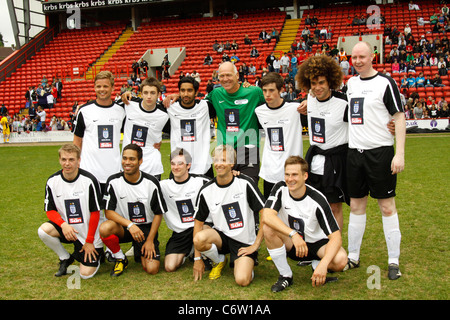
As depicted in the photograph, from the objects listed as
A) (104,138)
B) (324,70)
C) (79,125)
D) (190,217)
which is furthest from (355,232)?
(79,125)

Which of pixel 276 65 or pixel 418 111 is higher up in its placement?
pixel 276 65

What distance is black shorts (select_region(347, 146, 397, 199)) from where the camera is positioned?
3.74 metres

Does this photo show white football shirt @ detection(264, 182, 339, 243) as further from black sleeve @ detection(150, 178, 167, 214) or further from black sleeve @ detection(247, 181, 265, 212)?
black sleeve @ detection(150, 178, 167, 214)

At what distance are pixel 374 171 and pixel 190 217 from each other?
1972 mm

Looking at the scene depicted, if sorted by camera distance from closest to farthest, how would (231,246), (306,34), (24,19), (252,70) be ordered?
(231,246)
(252,70)
(306,34)
(24,19)

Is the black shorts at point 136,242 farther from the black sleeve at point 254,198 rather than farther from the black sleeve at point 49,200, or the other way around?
the black sleeve at point 254,198

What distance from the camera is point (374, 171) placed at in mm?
3762

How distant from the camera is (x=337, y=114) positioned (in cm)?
407

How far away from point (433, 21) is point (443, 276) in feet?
73.4

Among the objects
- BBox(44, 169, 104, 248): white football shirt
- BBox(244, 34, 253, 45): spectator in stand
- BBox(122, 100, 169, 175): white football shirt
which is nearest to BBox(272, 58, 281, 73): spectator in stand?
BBox(244, 34, 253, 45): spectator in stand

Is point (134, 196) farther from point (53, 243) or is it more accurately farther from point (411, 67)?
point (411, 67)

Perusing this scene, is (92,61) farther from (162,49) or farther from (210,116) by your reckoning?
(210,116)

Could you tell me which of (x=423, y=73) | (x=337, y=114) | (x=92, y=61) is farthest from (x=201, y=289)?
(x=92, y=61)

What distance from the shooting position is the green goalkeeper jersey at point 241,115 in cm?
477
